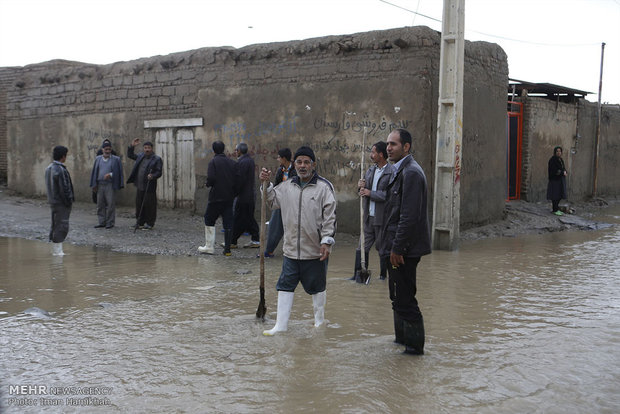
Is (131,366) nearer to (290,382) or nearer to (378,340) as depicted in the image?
(290,382)

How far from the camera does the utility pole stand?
9.05 m

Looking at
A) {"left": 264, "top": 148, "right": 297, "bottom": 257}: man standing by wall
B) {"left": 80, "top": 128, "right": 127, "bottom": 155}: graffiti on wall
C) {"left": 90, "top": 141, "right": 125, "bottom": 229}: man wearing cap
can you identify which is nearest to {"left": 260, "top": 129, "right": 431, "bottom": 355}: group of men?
{"left": 264, "top": 148, "right": 297, "bottom": 257}: man standing by wall

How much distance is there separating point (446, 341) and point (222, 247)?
5.46 metres

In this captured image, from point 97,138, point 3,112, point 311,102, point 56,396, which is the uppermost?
point 3,112

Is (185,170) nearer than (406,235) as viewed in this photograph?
No

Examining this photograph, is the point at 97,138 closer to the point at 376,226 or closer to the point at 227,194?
the point at 227,194

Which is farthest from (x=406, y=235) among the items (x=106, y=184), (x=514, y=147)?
(x=514, y=147)

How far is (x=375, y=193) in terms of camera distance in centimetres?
646

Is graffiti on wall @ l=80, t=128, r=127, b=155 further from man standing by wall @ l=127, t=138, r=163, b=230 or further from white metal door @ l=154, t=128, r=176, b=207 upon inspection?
man standing by wall @ l=127, t=138, r=163, b=230

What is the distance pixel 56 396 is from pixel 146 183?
307 inches

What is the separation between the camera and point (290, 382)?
3748mm

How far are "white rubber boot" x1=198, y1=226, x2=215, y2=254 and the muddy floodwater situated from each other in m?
1.05

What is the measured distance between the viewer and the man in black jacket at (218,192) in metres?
8.70

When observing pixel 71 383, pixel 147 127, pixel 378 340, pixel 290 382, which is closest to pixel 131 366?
pixel 71 383
